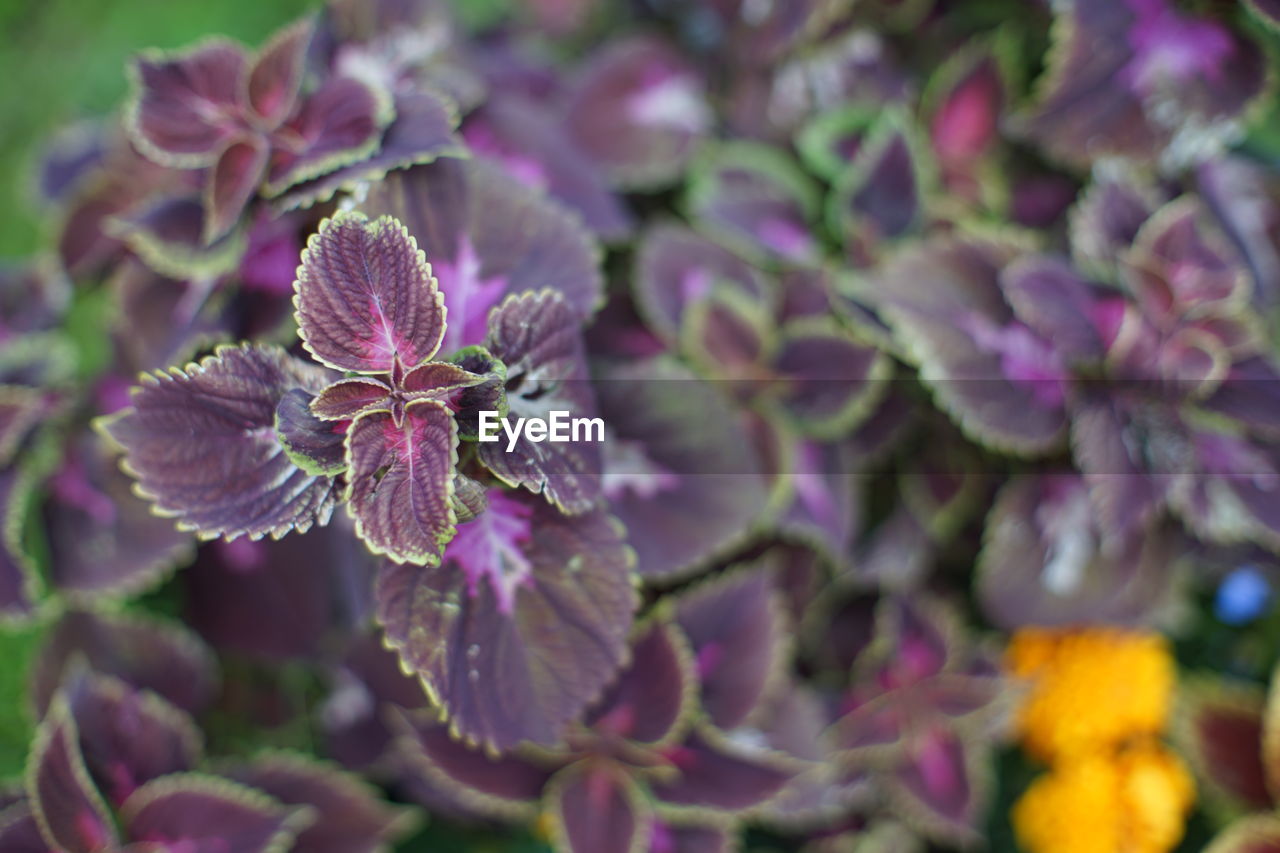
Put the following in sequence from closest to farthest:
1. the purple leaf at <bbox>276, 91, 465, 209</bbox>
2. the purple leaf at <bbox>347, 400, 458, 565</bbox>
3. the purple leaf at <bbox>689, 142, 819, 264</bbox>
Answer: the purple leaf at <bbox>347, 400, 458, 565</bbox>, the purple leaf at <bbox>276, 91, 465, 209</bbox>, the purple leaf at <bbox>689, 142, 819, 264</bbox>

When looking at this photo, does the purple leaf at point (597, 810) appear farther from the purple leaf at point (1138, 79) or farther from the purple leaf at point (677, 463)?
the purple leaf at point (1138, 79)

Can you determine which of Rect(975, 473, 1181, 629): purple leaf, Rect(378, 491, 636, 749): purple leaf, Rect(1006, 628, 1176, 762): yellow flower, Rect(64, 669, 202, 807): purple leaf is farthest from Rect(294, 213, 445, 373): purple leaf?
Rect(1006, 628, 1176, 762): yellow flower

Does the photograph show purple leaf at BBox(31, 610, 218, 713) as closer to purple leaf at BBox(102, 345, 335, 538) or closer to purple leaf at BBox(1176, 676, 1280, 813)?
purple leaf at BBox(102, 345, 335, 538)

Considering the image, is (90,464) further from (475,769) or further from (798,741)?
(798,741)

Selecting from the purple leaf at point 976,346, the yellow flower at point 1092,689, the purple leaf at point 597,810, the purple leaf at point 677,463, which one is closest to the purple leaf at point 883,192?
the purple leaf at point 976,346

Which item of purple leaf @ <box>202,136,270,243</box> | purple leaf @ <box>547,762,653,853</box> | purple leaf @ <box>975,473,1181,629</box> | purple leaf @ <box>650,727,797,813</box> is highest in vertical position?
purple leaf @ <box>202,136,270,243</box>

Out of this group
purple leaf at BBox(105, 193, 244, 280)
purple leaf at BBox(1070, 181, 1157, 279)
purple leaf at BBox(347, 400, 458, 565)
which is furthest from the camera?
purple leaf at BBox(1070, 181, 1157, 279)

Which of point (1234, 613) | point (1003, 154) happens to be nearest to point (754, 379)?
point (1003, 154)
